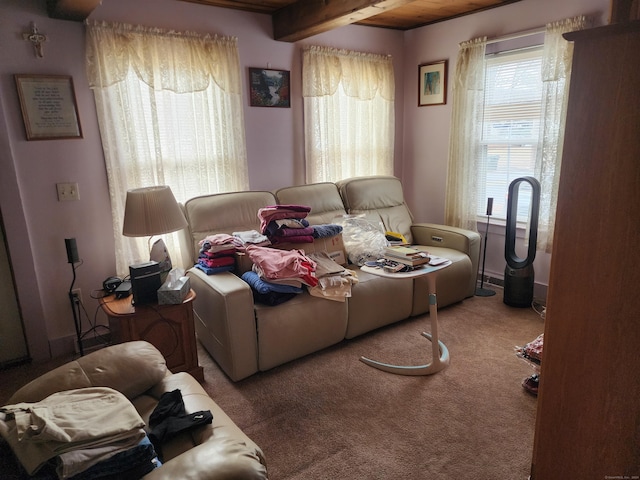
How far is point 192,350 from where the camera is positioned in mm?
2451

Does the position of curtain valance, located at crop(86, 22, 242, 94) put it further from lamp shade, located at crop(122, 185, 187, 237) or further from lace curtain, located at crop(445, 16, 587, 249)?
lace curtain, located at crop(445, 16, 587, 249)

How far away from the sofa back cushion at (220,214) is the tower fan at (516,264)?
188cm

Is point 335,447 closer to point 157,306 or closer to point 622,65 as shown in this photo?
point 157,306

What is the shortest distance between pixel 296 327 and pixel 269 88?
2.00m

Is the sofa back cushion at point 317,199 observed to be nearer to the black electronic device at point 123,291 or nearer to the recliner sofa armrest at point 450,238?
the recliner sofa armrest at point 450,238

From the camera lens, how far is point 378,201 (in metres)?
3.81

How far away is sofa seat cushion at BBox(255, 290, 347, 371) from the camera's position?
8.09ft

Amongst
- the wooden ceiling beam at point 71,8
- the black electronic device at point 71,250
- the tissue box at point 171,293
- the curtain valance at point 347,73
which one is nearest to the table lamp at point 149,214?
the tissue box at point 171,293

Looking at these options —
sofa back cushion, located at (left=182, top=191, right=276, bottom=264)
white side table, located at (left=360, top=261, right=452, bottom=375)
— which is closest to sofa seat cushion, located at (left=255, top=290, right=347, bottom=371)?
white side table, located at (left=360, top=261, right=452, bottom=375)

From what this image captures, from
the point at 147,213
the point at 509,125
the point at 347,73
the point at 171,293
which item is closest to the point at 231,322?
the point at 171,293

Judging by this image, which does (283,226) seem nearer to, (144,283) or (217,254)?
(217,254)

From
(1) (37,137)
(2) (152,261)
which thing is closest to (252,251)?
(2) (152,261)

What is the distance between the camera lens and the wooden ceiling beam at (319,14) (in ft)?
8.54

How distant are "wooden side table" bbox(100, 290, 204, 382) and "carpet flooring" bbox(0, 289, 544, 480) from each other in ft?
0.71
